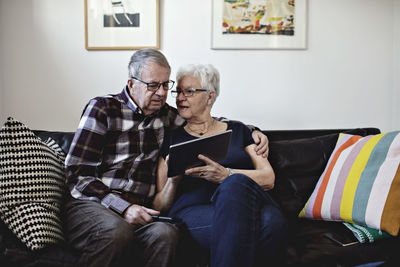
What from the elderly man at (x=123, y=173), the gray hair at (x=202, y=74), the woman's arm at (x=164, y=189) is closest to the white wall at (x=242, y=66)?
the gray hair at (x=202, y=74)

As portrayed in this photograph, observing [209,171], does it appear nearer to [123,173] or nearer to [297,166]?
[123,173]

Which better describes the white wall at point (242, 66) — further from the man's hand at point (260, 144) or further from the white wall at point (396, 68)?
the man's hand at point (260, 144)

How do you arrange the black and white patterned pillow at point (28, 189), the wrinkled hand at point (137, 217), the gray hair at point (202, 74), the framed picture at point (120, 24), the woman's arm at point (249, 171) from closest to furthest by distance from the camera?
1. the black and white patterned pillow at point (28, 189)
2. the wrinkled hand at point (137, 217)
3. the woman's arm at point (249, 171)
4. the gray hair at point (202, 74)
5. the framed picture at point (120, 24)

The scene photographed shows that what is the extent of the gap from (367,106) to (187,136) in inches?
53.5

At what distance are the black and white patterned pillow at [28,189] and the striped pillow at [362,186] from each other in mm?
1152

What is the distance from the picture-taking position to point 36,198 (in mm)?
1394

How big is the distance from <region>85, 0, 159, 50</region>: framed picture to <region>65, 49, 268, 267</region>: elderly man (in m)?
0.65

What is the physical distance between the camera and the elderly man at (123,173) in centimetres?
130

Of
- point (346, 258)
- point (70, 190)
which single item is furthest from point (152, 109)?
point (346, 258)

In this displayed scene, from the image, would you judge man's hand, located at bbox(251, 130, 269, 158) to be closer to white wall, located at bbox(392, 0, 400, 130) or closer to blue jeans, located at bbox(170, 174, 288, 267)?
blue jeans, located at bbox(170, 174, 288, 267)

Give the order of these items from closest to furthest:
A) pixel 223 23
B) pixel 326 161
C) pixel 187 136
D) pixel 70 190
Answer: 1. pixel 70 190
2. pixel 187 136
3. pixel 326 161
4. pixel 223 23

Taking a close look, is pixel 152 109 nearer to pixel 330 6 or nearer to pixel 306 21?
pixel 306 21

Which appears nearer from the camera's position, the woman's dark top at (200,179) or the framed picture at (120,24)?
the woman's dark top at (200,179)

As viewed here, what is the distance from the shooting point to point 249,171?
169 cm
